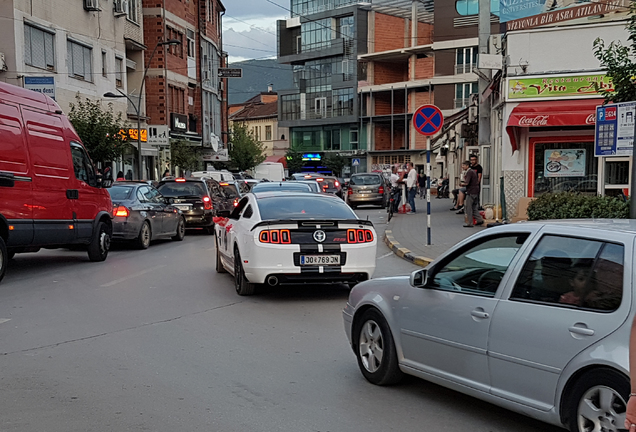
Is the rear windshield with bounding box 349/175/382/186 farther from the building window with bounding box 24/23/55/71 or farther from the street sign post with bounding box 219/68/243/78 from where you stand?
the building window with bounding box 24/23/55/71

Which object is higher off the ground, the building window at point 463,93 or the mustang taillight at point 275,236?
the building window at point 463,93

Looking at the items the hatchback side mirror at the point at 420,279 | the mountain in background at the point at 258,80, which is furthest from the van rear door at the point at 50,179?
the mountain in background at the point at 258,80

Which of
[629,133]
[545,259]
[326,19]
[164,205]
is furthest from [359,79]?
[545,259]

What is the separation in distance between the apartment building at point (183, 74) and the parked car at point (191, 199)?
17.5 m

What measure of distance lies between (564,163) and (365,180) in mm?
16524

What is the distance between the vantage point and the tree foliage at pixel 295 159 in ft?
286

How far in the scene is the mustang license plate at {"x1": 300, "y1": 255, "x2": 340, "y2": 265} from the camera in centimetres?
973

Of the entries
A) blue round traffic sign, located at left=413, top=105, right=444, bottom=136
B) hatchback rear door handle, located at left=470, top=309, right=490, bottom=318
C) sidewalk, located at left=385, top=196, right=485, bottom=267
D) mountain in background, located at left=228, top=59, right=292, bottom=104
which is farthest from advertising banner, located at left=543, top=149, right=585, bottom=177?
mountain in background, located at left=228, top=59, right=292, bottom=104

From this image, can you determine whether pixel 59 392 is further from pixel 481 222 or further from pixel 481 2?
pixel 481 2

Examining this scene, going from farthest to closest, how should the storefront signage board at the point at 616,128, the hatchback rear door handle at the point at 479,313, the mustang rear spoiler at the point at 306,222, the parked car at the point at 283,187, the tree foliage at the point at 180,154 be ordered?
the tree foliage at the point at 180,154, the parked car at the point at 283,187, the mustang rear spoiler at the point at 306,222, the storefront signage board at the point at 616,128, the hatchback rear door handle at the point at 479,313

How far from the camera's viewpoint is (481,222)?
21141 millimetres

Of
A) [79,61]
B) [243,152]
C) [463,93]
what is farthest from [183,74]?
[463,93]

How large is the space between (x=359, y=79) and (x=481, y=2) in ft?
196

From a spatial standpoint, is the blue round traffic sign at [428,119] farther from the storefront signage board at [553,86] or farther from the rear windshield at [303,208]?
the storefront signage board at [553,86]
